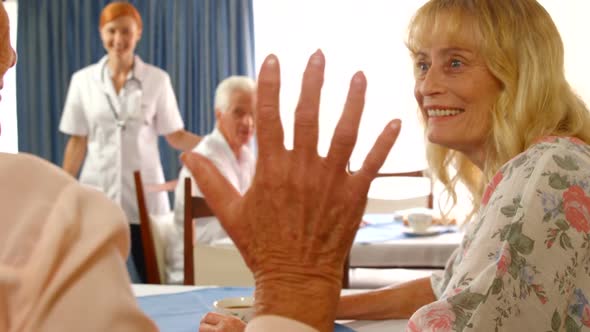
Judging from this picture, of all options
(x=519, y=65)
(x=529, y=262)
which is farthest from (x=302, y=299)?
(x=519, y=65)

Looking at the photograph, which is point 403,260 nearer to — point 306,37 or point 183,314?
point 183,314

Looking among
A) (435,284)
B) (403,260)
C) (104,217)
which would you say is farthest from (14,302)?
(403,260)

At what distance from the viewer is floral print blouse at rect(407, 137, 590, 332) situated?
3.72 ft

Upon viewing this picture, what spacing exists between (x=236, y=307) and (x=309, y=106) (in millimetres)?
718

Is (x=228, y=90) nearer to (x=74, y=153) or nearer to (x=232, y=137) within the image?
(x=232, y=137)

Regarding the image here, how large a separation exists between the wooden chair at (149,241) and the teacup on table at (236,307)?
6.02 feet

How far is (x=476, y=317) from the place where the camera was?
3.70ft

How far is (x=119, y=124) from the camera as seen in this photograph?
4246 mm

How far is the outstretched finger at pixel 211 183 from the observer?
0.72 meters

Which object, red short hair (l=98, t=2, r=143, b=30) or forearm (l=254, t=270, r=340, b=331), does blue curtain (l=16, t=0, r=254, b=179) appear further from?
forearm (l=254, t=270, r=340, b=331)

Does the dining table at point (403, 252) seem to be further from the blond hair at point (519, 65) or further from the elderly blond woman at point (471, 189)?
the blond hair at point (519, 65)

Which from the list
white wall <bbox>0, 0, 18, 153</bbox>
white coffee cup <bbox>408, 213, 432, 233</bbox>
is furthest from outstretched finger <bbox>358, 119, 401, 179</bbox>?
white wall <bbox>0, 0, 18, 153</bbox>

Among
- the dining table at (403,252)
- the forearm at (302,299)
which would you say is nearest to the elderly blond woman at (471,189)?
the forearm at (302,299)

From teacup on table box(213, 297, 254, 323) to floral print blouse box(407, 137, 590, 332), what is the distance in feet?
0.90
